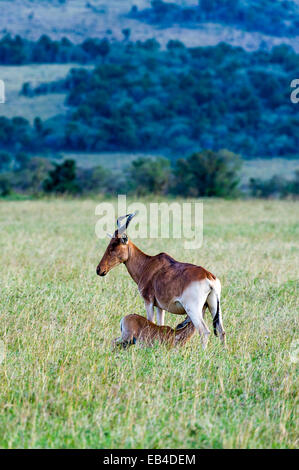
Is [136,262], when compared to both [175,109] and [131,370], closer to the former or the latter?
[131,370]

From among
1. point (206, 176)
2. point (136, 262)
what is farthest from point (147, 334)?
point (206, 176)

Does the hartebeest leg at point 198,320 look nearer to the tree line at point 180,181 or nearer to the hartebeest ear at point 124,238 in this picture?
the hartebeest ear at point 124,238

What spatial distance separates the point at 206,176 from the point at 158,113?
5938 centimetres

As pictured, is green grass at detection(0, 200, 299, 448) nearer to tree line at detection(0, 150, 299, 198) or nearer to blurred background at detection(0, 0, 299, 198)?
tree line at detection(0, 150, 299, 198)

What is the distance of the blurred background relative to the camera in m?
46.8

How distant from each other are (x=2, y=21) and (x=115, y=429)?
7448 inches

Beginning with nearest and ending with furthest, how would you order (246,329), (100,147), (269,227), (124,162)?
1. (246,329)
2. (269,227)
3. (124,162)
4. (100,147)

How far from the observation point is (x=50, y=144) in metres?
90.7

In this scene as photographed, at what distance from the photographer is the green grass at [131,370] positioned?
15.6 feet

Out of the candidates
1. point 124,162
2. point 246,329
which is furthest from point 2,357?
point 124,162

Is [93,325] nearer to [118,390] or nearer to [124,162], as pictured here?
[118,390]

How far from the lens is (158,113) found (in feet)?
332

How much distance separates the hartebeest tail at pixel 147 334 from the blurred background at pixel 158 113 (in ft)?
105

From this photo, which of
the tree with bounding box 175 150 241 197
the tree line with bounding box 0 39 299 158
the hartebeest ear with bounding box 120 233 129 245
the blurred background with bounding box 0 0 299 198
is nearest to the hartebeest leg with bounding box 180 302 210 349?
the hartebeest ear with bounding box 120 233 129 245
